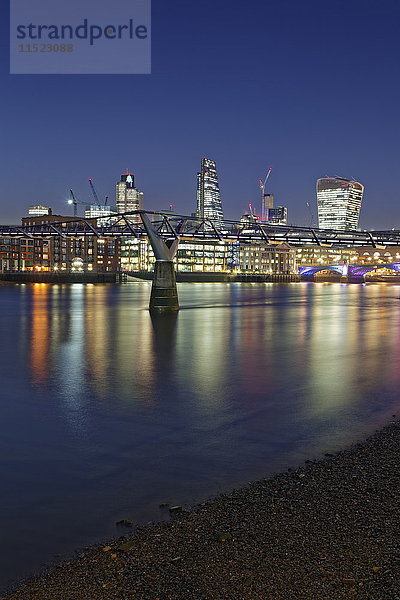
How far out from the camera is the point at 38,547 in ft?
24.3

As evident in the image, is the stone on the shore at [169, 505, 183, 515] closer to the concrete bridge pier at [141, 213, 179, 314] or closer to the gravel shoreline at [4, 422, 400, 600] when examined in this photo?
the gravel shoreline at [4, 422, 400, 600]

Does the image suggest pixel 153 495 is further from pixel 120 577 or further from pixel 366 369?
pixel 366 369

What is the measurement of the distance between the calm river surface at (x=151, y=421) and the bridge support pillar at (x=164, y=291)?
704 inches

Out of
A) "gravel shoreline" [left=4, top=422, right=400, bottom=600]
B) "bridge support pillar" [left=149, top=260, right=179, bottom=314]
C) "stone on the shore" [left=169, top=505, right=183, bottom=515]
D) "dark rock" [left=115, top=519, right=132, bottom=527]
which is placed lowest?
"dark rock" [left=115, top=519, right=132, bottom=527]

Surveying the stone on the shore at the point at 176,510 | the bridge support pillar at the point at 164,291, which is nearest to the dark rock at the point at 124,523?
the stone on the shore at the point at 176,510

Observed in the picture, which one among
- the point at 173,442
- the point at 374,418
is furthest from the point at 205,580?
the point at 374,418

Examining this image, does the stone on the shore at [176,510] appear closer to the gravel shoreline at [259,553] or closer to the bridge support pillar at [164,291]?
the gravel shoreline at [259,553]

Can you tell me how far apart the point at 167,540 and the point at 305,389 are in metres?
12.9

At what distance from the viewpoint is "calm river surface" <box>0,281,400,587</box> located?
872 centimetres

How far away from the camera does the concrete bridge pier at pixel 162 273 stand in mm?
48062

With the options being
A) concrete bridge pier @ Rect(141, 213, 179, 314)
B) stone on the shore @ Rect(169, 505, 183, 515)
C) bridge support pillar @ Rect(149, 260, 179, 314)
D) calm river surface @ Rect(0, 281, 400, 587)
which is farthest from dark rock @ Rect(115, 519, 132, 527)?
bridge support pillar @ Rect(149, 260, 179, 314)

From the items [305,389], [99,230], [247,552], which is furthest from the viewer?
[99,230]

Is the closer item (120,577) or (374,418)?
(120,577)

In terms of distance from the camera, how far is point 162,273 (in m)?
50.7
